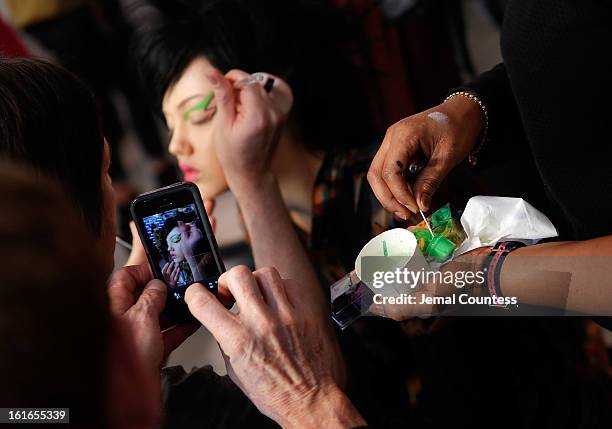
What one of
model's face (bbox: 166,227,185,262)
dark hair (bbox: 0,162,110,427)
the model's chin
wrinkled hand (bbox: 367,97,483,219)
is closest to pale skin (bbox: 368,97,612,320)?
wrinkled hand (bbox: 367,97,483,219)

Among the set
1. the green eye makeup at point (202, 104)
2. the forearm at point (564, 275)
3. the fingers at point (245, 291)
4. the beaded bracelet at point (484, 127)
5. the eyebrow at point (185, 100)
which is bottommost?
the forearm at point (564, 275)

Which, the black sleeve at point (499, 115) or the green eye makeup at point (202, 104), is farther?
the green eye makeup at point (202, 104)

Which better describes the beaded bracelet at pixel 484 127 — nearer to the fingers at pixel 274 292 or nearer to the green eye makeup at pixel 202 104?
the fingers at pixel 274 292

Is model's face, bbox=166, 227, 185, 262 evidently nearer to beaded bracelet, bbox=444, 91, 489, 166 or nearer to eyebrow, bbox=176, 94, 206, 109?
beaded bracelet, bbox=444, 91, 489, 166

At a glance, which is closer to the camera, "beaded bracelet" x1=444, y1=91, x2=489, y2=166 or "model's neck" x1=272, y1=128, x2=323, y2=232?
"beaded bracelet" x1=444, y1=91, x2=489, y2=166

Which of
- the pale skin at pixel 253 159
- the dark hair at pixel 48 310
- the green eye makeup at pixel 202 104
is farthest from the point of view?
the green eye makeup at pixel 202 104

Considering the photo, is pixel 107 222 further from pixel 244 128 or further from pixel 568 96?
pixel 568 96

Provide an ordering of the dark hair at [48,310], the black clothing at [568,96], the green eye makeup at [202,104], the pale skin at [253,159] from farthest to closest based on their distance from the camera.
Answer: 1. the green eye makeup at [202,104]
2. the pale skin at [253,159]
3. the black clothing at [568,96]
4. the dark hair at [48,310]

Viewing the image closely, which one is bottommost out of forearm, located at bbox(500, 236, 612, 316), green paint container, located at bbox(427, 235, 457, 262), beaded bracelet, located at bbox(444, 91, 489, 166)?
forearm, located at bbox(500, 236, 612, 316)

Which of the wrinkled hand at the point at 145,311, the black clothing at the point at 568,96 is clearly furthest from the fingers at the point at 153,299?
the black clothing at the point at 568,96

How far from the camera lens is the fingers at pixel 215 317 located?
1.90 feet

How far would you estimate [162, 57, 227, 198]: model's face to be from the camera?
1031mm

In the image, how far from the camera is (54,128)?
0.61m

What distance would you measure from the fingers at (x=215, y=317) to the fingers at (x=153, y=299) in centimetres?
3
